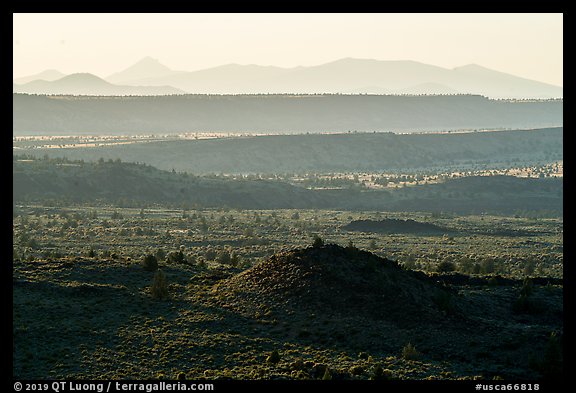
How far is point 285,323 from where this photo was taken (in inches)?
1176

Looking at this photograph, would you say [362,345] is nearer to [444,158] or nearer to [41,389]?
[41,389]

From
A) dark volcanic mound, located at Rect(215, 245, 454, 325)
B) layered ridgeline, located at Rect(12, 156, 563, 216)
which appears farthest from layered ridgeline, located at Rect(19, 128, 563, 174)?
dark volcanic mound, located at Rect(215, 245, 454, 325)

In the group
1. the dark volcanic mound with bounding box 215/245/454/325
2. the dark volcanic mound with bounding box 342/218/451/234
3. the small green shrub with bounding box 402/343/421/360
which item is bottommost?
the dark volcanic mound with bounding box 342/218/451/234

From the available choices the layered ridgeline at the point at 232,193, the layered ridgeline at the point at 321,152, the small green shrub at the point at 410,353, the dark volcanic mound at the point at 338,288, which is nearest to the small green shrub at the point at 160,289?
the dark volcanic mound at the point at 338,288

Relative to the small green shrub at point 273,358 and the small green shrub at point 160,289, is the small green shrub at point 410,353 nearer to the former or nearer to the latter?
the small green shrub at point 273,358

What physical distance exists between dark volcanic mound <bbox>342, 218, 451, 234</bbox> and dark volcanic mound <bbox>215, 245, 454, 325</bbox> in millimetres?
38565

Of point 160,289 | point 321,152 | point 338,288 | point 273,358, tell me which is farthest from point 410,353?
point 321,152

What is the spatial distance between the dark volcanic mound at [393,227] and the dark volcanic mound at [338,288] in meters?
38.6

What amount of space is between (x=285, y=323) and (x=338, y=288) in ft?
10.4

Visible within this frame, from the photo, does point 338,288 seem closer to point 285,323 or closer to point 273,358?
point 285,323

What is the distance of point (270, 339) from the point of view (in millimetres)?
28422

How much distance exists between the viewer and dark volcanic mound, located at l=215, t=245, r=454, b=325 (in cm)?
3059

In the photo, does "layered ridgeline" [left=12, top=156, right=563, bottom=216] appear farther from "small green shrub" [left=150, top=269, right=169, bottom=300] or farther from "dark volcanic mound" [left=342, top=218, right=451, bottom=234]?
"small green shrub" [left=150, top=269, right=169, bottom=300]
